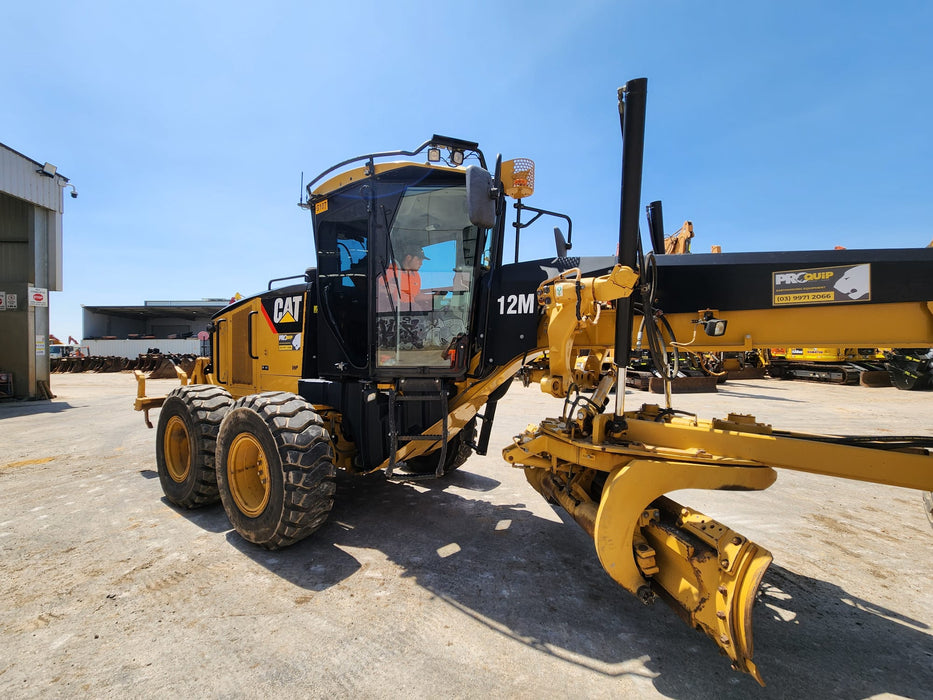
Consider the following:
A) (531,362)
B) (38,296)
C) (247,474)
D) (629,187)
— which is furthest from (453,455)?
(38,296)

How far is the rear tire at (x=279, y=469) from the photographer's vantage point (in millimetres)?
3146

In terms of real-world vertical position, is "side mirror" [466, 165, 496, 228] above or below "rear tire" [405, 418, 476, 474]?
above

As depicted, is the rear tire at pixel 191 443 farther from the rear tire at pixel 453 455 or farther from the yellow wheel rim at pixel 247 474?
the rear tire at pixel 453 455

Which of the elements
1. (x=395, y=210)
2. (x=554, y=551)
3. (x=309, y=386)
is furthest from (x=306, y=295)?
(x=554, y=551)

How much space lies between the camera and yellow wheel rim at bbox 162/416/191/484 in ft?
14.8

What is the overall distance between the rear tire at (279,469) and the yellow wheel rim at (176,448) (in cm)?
121

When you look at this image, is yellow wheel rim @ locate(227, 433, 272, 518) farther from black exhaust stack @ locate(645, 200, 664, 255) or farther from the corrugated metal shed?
the corrugated metal shed

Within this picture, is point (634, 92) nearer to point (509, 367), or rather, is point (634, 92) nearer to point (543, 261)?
point (543, 261)

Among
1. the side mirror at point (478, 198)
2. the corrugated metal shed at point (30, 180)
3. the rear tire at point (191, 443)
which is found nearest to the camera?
the side mirror at point (478, 198)

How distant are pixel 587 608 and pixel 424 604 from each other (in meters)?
0.96

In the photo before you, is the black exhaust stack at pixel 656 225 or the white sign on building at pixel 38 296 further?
the white sign on building at pixel 38 296

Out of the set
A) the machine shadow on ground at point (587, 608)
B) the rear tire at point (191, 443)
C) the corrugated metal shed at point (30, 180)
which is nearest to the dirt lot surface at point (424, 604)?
the machine shadow on ground at point (587, 608)

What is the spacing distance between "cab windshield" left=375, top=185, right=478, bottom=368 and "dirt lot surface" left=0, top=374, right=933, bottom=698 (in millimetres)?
1530

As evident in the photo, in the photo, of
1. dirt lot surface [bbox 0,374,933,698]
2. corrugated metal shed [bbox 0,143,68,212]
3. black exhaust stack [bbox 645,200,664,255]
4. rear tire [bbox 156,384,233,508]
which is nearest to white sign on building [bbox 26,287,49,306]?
corrugated metal shed [bbox 0,143,68,212]
